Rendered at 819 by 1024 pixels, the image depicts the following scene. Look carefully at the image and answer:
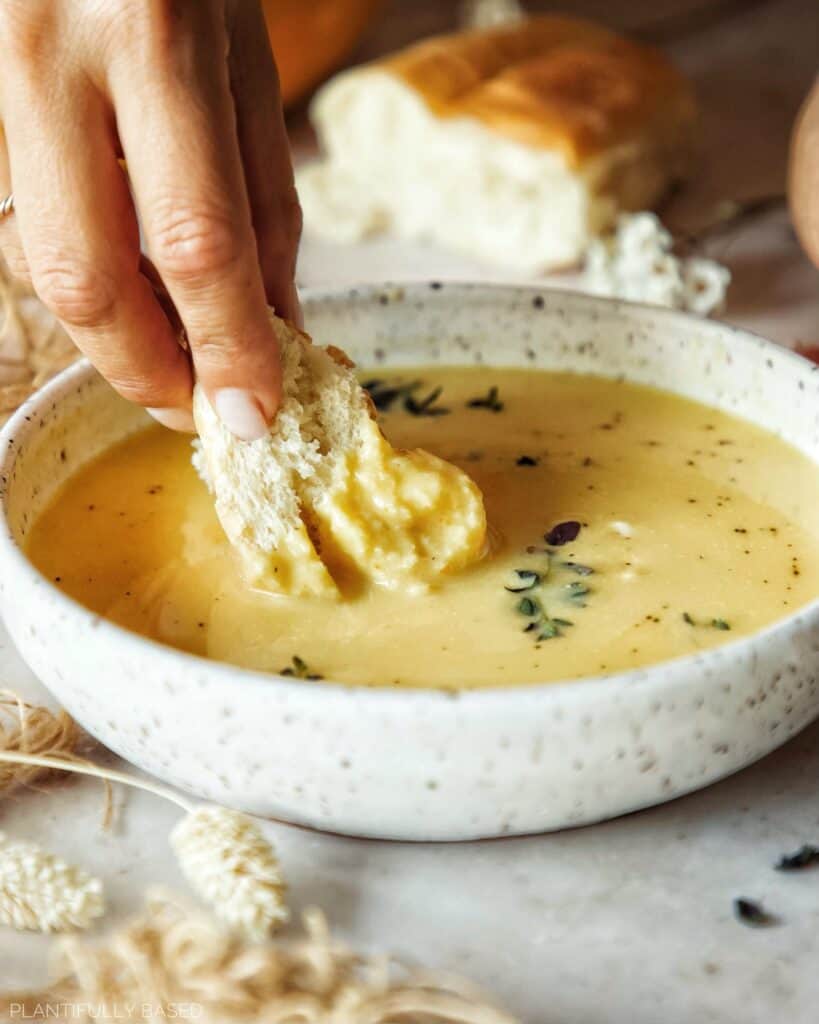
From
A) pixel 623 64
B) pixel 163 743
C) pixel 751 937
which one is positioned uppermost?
pixel 623 64

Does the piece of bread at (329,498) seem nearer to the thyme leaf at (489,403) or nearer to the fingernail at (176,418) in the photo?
the fingernail at (176,418)

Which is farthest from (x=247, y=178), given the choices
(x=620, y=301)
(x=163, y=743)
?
(x=163, y=743)

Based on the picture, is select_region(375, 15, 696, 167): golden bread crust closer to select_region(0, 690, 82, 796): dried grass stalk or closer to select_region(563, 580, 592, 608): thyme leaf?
select_region(563, 580, 592, 608): thyme leaf

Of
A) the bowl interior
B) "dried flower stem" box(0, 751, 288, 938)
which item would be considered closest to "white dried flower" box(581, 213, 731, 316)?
the bowl interior

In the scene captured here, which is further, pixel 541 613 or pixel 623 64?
pixel 623 64

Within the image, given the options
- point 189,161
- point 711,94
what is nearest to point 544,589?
point 189,161

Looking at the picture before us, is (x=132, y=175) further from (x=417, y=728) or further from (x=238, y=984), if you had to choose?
(x=238, y=984)

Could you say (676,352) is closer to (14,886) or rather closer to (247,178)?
(247,178)
